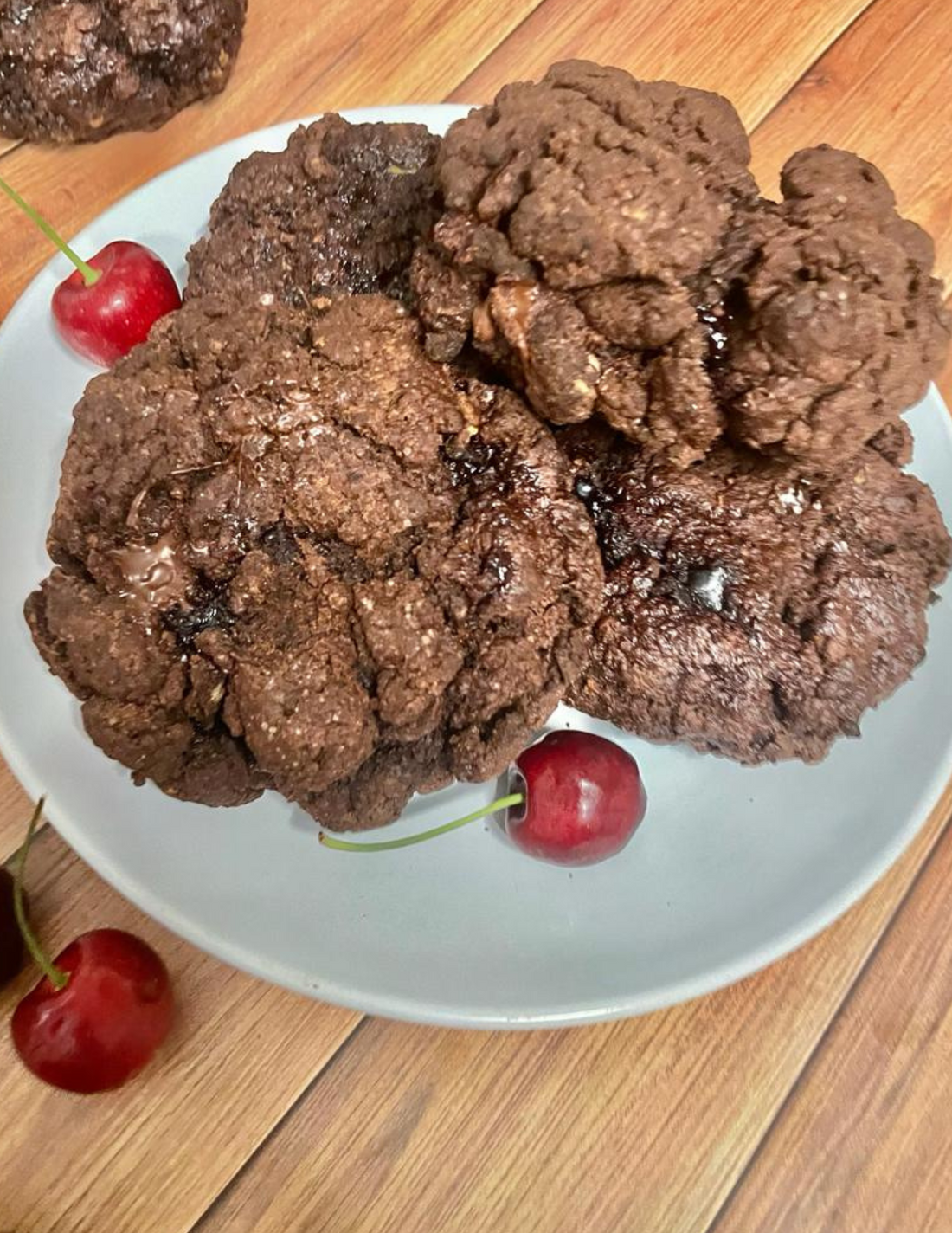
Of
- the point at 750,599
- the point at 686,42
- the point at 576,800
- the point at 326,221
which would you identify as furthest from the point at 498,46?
the point at 576,800

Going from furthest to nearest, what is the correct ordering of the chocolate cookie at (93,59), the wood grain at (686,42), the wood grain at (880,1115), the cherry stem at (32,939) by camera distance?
1. the wood grain at (686,42)
2. the chocolate cookie at (93,59)
3. the wood grain at (880,1115)
4. the cherry stem at (32,939)

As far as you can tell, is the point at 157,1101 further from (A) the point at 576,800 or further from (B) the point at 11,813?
(A) the point at 576,800

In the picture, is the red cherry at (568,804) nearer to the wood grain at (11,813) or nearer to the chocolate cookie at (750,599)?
the chocolate cookie at (750,599)

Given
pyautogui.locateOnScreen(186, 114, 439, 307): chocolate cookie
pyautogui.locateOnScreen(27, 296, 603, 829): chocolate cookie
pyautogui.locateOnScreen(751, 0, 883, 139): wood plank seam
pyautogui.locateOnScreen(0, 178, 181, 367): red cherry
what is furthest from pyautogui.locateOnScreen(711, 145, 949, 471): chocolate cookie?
pyautogui.locateOnScreen(751, 0, 883, 139): wood plank seam

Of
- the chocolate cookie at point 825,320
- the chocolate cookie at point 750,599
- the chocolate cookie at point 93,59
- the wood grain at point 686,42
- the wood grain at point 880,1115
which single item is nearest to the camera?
the chocolate cookie at point 825,320

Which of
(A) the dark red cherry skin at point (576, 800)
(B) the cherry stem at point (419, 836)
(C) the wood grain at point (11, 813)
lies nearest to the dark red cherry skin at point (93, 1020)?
(C) the wood grain at point (11, 813)

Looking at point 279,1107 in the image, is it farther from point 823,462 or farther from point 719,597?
point 823,462
